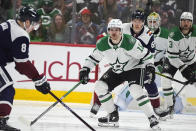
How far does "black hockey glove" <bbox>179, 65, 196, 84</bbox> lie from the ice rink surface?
52cm

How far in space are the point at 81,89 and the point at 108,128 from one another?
6.83ft

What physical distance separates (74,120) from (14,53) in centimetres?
160

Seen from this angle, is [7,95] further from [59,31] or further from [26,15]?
[59,31]

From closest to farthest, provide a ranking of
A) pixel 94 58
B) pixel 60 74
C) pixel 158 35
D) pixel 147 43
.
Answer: pixel 94 58
pixel 147 43
pixel 158 35
pixel 60 74

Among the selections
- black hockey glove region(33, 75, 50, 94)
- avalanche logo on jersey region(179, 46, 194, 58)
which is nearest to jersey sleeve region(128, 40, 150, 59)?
black hockey glove region(33, 75, 50, 94)

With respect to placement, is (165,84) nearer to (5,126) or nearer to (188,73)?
(188,73)

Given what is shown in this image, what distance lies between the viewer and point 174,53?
223 inches

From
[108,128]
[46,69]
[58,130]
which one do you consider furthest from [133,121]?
[46,69]

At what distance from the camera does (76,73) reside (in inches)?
258

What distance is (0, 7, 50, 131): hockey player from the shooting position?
3.60 meters

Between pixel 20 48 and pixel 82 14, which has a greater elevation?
pixel 82 14

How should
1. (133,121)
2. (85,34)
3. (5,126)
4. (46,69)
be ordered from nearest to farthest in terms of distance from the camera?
(5,126) < (133,121) < (46,69) < (85,34)

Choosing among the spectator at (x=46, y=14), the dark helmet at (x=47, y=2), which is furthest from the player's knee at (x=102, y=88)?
the dark helmet at (x=47, y=2)

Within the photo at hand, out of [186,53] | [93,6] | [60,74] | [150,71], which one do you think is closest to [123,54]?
[150,71]
